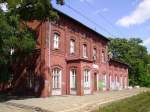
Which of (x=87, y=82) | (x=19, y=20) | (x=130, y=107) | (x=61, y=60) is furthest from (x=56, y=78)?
(x=130, y=107)

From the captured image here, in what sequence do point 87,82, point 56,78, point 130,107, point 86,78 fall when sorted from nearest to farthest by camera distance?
point 130,107 < point 56,78 < point 86,78 < point 87,82

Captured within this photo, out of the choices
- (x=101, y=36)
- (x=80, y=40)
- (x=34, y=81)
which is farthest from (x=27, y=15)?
(x=101, y=36)

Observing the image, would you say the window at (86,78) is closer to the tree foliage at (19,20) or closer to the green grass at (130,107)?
the tree foliage at (19,20)

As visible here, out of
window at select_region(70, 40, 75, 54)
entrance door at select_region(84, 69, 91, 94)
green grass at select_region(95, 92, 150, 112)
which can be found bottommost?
green grass at select_region(95, 92, 150, 112)

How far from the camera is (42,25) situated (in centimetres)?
3162

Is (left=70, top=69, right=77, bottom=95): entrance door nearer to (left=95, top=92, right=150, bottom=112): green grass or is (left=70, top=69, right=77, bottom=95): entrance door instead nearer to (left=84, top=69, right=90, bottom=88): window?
(left=84, top=69, right=90, bottom=88): window

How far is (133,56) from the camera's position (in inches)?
3246

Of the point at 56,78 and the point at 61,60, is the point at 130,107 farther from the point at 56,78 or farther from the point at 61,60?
the point at 61,60

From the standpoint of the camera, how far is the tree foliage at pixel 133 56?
81188mm

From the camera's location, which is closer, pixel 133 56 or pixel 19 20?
pixel 19 20

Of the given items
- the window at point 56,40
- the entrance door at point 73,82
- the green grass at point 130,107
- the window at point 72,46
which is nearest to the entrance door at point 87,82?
the entrance door at point 73,82

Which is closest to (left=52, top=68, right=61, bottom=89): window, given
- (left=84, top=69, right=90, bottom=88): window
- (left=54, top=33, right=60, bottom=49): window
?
(left=54, top=33, right=60, bottom=49): window

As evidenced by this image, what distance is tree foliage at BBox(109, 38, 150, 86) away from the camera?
81.2 m

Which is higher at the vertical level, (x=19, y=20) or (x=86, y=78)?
(x=19, y=20)
